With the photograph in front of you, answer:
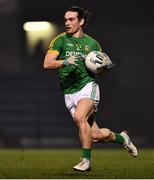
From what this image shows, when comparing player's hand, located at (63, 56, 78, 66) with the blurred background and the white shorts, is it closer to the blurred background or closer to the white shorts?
the white shorts

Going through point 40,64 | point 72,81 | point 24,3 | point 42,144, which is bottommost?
point 42,144

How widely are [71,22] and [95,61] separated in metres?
0.55

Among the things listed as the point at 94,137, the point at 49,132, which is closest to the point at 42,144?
the point at 49,132

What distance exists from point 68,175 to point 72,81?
1279 millimetres

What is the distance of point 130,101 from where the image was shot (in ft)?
79.7

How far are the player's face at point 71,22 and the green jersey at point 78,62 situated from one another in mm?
91

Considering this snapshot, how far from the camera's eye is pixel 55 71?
24312mm

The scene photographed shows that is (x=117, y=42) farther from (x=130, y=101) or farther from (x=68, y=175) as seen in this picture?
(x=68, y=175)

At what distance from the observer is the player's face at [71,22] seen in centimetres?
1146

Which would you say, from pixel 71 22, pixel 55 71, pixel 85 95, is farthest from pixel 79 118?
pixel 55 71

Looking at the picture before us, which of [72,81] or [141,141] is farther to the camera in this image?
[141,141]

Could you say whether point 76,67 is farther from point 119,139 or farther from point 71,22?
point 119,139

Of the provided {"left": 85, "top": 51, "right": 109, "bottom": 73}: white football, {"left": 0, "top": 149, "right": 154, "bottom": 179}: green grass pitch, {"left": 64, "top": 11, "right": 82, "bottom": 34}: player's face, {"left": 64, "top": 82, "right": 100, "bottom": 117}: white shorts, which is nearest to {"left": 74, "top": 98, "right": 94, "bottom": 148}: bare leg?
{"left": 64, "top": 82, "right": 100, "bottom": 117}: white shorts

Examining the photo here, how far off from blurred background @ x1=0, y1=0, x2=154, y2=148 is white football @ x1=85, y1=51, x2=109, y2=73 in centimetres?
1228
